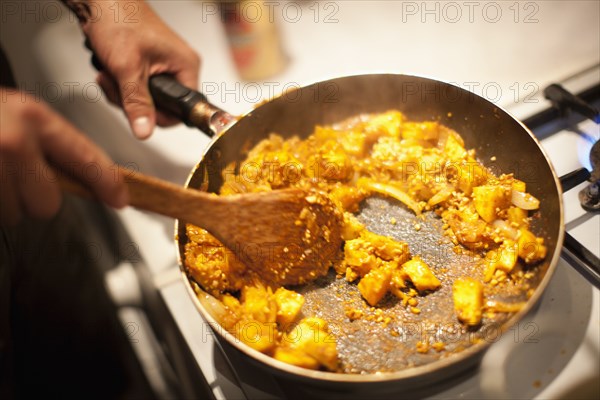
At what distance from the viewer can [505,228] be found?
1010 mm

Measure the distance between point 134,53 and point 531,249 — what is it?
999 mm

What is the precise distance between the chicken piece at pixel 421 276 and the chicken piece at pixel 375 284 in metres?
0.04

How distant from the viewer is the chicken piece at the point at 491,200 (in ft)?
3.33

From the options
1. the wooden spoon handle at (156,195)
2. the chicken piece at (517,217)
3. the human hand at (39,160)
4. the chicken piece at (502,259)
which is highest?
the human hand at (39,160)

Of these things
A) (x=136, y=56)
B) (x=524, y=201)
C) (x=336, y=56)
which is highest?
(x=136, y=56)

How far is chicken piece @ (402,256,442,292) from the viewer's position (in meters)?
0.96

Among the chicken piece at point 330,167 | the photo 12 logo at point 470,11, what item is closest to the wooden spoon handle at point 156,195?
the chicken piece at point 330,167

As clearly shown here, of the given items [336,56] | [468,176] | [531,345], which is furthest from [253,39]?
[531,345]

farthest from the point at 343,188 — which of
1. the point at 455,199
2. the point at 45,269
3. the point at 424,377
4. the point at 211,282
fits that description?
the point at 45,269

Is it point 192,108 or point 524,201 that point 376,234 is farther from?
point 192,108

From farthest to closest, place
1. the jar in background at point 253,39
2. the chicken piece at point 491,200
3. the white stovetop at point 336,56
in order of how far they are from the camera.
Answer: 1. the jar in background at point 253,39
2. the white stovetop at point 336,56
3. the chicken piece at point 491,200

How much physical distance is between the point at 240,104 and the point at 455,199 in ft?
2.32

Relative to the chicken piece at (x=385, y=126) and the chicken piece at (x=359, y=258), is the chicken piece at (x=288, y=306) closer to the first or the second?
the chicken piece at (x=359, y=258)

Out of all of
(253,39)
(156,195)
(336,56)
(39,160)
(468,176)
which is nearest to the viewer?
(39,160)
